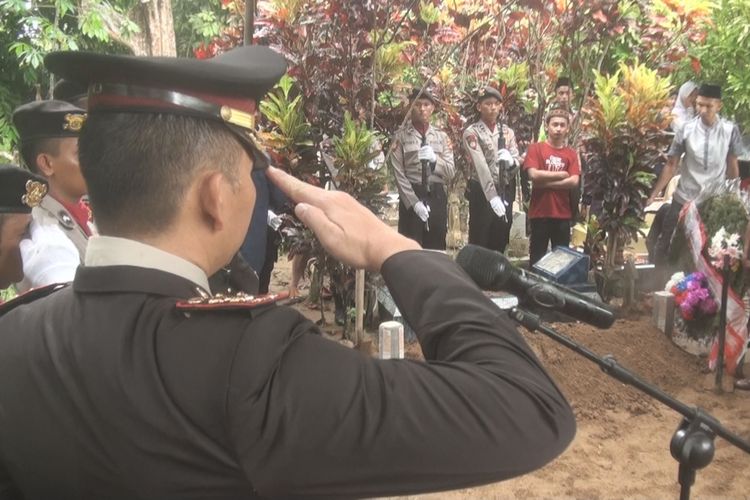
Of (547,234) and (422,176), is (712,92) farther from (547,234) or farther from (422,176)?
(422,176)

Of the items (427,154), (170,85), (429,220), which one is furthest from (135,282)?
(429,220)

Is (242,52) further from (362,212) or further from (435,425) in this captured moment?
(435,425)

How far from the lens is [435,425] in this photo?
0.76 metres

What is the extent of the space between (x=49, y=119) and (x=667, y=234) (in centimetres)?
578

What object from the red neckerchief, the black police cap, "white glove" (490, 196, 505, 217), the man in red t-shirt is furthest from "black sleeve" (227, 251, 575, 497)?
"white glove" (490, 196, 505, 217)

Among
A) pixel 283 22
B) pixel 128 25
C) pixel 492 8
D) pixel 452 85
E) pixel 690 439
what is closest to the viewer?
pixel 690 439

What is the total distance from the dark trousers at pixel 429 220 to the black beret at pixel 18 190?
13.7 feet

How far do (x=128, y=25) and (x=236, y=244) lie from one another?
594cm

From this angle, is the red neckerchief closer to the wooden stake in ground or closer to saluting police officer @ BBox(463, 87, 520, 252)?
the wooden stake in ground

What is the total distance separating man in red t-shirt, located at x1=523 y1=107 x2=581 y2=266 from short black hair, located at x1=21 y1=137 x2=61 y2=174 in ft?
14.8

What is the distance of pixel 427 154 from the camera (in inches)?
239

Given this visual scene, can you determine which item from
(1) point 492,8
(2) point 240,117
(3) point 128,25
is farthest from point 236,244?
(1) point 492,8

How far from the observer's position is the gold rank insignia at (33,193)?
6.92 feet

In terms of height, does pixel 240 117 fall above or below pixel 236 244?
above
